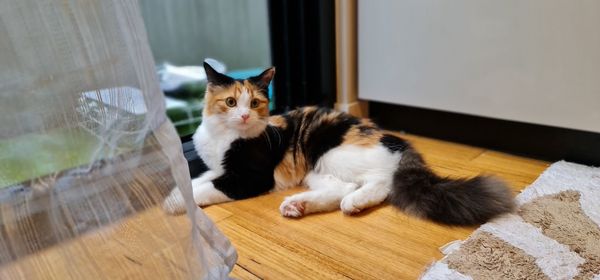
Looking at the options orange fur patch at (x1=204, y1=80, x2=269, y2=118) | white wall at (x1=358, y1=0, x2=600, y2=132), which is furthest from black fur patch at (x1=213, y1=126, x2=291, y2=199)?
white wall at (x1=358, y1=0, x2=600, y2=132)

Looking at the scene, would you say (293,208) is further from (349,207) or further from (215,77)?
(215,77)

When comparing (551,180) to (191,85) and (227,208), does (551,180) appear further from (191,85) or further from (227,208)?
(191,85)

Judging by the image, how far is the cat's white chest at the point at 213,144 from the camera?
133 cm

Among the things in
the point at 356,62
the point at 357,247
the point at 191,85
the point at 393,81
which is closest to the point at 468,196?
the point at 357,247

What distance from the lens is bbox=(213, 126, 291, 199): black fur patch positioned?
133cm

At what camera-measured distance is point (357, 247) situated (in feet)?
3.46

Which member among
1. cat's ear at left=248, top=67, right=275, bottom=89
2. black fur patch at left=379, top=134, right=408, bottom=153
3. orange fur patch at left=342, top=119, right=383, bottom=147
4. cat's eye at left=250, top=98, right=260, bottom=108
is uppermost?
cat's ear at left=248, top=67, right=275, bottom=89

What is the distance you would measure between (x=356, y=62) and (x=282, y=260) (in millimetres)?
1252

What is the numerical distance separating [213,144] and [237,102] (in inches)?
6.9

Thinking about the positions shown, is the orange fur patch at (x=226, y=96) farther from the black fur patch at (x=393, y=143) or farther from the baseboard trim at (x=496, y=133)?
the baseboard trim at (x=496, y=133)

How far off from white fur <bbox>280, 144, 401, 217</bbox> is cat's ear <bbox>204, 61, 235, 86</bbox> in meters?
0.40

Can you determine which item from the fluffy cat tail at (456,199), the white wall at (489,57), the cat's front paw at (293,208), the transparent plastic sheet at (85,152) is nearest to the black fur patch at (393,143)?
the fluffy cat tail at (456,199)

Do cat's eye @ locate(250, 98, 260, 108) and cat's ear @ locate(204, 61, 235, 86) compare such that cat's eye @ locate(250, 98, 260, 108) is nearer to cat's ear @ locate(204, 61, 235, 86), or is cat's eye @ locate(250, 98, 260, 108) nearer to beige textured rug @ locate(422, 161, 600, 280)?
cat's ear @ locate(204, 61, 235, 86)

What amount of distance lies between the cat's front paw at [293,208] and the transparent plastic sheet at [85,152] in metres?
0.49
